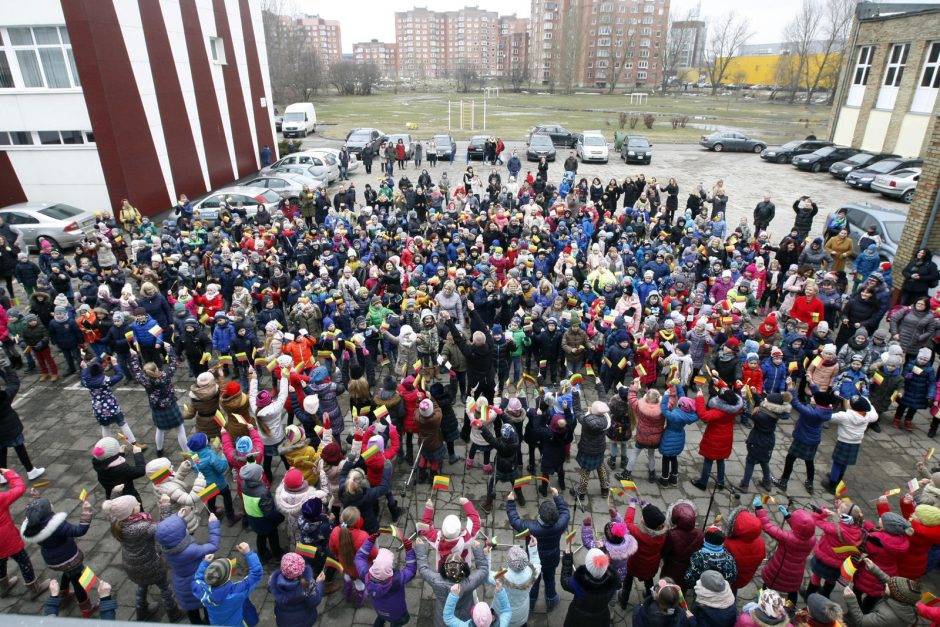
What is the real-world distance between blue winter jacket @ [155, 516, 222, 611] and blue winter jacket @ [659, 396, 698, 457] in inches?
212

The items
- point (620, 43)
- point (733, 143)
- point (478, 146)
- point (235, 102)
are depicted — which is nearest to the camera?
point (235, 102)

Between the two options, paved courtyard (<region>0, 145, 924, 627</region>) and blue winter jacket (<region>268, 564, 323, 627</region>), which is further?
paved courtyard (<region>0, 145, 924, 627</region>)

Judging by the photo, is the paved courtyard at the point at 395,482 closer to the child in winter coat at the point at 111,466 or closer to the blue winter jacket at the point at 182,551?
the blue winter jacket at the point at 182,551

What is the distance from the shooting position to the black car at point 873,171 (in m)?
22.5

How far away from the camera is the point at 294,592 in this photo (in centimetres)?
446

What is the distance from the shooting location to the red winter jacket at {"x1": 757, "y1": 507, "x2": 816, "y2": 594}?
196 inches

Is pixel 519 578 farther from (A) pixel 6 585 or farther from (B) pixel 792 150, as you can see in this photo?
(B) pixel 792 150

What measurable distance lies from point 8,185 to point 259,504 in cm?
2009

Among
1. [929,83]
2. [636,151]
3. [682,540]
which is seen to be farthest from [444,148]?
[682,540]

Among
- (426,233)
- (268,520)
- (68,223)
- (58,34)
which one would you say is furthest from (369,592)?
(58,34)

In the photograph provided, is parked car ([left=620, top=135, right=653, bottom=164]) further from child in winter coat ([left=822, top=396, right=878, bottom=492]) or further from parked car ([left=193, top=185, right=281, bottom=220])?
child in winter coat ([left=822, top=396, right=878, bottom=492])

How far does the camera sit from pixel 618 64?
9100 cm

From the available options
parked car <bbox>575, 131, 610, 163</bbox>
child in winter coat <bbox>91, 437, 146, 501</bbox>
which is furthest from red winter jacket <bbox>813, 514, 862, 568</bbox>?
parked car <bbox>575, 131, 610, 163</bbox>

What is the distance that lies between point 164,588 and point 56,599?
917 mm
